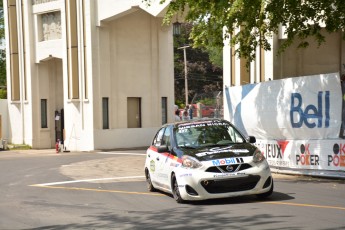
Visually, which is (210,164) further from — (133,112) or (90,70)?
(133,112)

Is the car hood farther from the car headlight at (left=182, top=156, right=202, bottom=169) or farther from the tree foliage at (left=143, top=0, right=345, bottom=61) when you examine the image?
the tree foliage at (left=143, top=0, right=345, bottom=61)

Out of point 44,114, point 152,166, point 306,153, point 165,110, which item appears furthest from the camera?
point 44,114

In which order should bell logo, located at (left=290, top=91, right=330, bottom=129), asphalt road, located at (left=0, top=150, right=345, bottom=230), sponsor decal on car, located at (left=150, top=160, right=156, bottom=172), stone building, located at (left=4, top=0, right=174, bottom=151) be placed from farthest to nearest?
stone building, located at (left=4, top=0, right=174, bottom=151), bell logo, located at (left=290, top=91, right=330, bottom=129), sponsor decal on car, located at (left=150, top=160, right=156, bottom=172), asphalt road, located at (left=0, top=150, right=345, bottom=230)

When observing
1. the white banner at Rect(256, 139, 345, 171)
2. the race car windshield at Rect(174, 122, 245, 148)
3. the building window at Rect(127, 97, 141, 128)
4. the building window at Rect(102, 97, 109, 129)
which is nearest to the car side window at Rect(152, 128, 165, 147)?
the race car windshield at Rect(174, 122, 245, 148)

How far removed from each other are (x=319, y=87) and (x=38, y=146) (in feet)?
74.0

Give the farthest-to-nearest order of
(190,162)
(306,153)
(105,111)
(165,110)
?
(165,110) → (105,111) → (306,153) → (190,162)

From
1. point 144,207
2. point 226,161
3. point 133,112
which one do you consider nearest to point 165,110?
point 133,112

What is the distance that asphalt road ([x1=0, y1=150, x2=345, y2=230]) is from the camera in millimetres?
9062

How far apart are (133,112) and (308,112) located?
16895mm

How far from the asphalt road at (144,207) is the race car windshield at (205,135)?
111cm

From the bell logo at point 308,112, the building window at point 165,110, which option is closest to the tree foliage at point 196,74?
the building window at point 165,110

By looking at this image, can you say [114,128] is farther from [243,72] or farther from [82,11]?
[243,72]

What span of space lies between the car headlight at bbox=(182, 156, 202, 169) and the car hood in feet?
0.27

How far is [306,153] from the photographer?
15.0 meters
